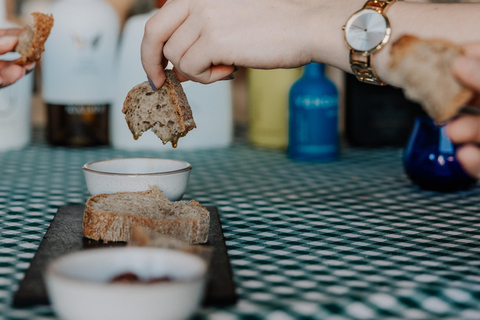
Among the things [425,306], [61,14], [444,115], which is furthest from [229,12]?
[61,14]

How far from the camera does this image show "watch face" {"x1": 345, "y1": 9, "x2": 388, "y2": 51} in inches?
32.6

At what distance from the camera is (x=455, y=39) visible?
76cm

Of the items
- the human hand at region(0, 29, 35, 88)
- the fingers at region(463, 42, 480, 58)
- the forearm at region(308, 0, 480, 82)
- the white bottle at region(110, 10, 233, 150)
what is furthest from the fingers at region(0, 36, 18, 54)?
the fingers at region(463, 42, 480, 58)

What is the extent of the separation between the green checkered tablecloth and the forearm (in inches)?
Result: 9.6

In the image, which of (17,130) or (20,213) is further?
(17,130)

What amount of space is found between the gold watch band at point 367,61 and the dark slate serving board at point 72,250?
0.30 meters

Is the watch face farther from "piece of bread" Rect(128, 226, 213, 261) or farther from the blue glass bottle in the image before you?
the blue glass bottle

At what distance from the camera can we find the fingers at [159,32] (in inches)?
36.3

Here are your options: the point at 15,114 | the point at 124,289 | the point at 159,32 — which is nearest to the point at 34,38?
the point at 159,32

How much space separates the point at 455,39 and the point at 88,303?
1.81 feet

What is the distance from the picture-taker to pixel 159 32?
3.06 feet

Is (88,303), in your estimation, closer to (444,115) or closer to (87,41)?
(444,115)

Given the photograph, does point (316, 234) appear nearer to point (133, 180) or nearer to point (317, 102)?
point (133, 180)

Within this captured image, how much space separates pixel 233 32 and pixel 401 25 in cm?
25
